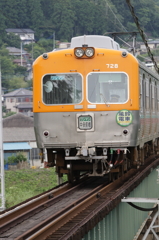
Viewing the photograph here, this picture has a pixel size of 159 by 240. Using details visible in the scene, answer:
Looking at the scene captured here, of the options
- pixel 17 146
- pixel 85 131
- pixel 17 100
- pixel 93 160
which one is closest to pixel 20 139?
pixel 17 146

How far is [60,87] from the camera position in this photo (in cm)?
1169

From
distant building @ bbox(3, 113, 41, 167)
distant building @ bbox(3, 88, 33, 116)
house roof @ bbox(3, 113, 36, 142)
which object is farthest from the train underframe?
distant building @ bbox(3, 88, 33, 116)

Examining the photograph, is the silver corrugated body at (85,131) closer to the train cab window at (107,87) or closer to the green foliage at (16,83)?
the train cab window at (107,87)

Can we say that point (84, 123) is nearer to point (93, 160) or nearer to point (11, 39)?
point (93, 160)

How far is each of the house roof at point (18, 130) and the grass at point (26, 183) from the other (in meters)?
17.6

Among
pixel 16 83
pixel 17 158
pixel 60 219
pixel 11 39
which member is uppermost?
pixel 11 39

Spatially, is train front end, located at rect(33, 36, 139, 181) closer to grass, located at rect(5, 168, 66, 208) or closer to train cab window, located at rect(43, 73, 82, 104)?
train cab window, located at rect(43, 73, 82, 104)

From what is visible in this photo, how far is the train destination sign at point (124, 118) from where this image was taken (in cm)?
Result: 1147

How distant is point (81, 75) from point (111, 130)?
125cm

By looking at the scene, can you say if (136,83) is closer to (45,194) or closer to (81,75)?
(81,75)

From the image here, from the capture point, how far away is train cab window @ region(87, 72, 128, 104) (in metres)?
11.5

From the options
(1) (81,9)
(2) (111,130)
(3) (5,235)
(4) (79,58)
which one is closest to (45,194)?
(2) (111,130)

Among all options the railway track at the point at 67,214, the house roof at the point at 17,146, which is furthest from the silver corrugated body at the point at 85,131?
the house roof at the point at 17,146

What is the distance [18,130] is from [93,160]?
156ft
